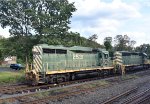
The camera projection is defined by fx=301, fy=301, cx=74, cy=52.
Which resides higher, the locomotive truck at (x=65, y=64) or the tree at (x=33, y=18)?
the tree at (x=33, y=18)

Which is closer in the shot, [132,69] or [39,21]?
[39,21]

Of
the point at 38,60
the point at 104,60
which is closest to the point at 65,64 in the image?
the point at 38,60

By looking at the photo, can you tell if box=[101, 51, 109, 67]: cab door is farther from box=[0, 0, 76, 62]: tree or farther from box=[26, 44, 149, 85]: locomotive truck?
box=[0, 0, 76, 62]: tree

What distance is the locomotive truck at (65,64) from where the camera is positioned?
25.3m

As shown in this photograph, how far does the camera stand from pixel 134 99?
57.6 feet

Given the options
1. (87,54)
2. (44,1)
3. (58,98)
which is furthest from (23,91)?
(44,1)

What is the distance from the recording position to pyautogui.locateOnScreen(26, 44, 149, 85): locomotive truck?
2528cm

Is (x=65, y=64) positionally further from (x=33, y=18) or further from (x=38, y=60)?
(x=33, y=18)

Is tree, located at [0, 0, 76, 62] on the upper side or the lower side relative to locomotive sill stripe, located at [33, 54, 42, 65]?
upper

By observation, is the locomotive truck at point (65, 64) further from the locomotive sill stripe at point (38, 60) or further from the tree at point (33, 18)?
the tree at point (33, 18)

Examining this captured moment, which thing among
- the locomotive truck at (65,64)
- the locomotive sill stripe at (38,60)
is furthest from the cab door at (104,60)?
the locomotive sill stripe at (38,60)

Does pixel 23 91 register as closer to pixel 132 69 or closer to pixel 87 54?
pixel 87 54

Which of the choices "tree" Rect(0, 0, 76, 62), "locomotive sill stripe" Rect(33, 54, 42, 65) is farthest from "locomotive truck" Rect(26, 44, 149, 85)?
"tree" Rect(0, 0, 76, 62)

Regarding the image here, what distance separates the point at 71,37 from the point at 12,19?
766cm
